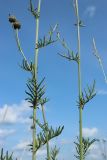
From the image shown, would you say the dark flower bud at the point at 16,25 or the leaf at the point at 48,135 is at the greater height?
the dark flower bud at the point at 16,25

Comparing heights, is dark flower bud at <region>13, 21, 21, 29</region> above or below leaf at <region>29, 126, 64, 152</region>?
above

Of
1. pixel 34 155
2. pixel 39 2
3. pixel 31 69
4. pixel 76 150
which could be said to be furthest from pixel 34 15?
pixel 34 155

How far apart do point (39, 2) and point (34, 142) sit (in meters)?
2.32

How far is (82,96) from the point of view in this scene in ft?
15.2

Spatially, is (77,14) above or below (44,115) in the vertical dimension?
above

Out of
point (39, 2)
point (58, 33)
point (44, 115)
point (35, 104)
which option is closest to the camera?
point (35, 104)

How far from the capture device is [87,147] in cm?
479

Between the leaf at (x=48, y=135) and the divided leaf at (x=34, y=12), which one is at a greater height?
the divided leaf at (x=34, y=12)

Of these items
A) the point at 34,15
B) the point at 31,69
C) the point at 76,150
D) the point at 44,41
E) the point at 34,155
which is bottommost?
the point at 34,155

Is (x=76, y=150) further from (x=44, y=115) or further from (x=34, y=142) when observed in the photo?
(x=34, y=142)

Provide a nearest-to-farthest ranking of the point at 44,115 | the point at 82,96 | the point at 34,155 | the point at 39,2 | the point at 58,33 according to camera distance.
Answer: the point at 34,155, the point at 44,115, the point at 82,96, the point at 39,2, the point at 58,33

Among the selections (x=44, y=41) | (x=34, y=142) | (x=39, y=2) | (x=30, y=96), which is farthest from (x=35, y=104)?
(x=39, y=2)

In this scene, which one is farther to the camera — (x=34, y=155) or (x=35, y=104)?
(x=35, y=104)

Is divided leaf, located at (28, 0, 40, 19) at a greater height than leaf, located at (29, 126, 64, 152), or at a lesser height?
greater
